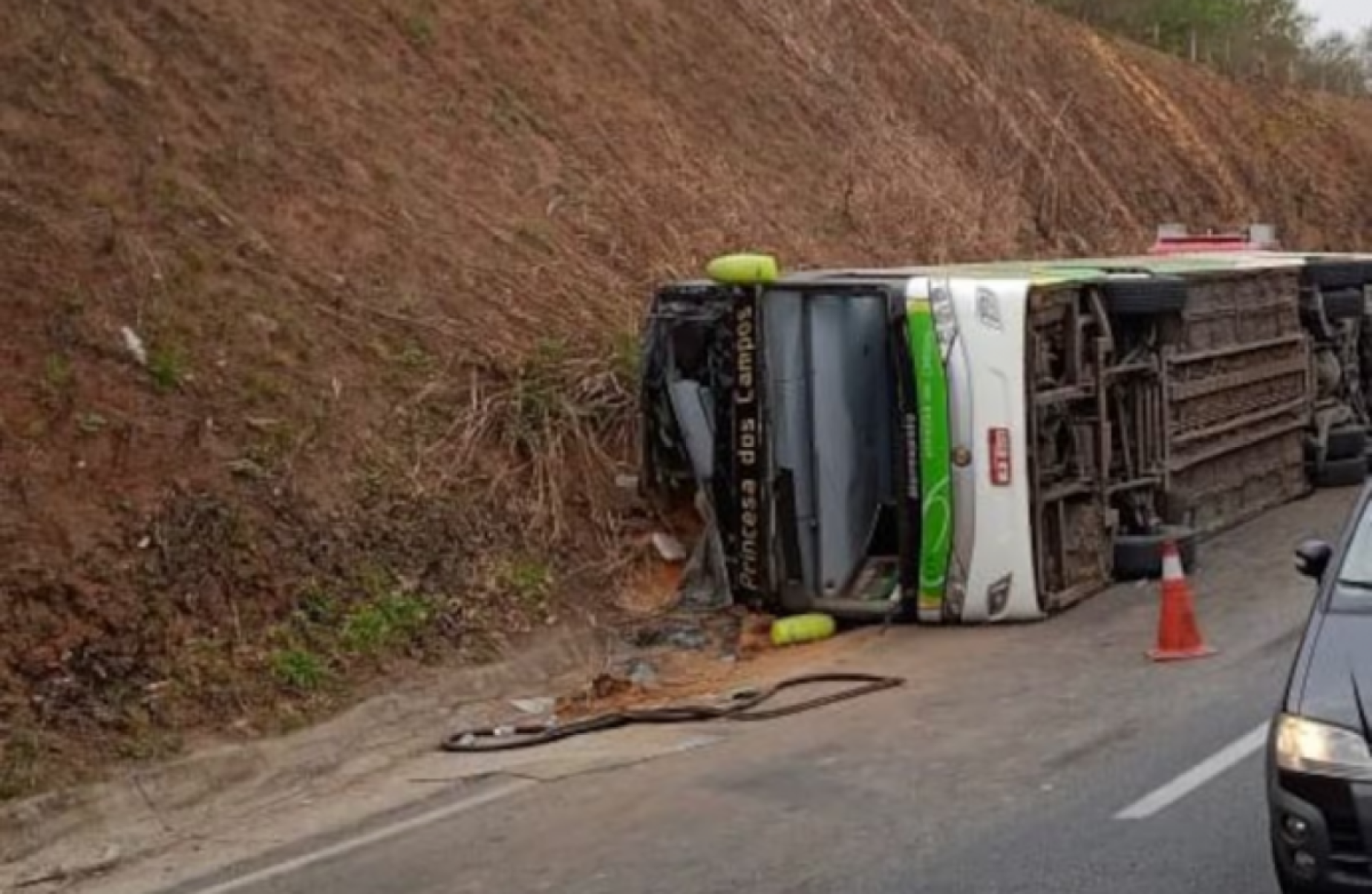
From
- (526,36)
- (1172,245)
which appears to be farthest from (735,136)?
(1172,245)

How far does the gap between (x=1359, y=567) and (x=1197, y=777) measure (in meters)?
1.75

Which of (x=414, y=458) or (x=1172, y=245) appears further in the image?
(x=1172, y=245)

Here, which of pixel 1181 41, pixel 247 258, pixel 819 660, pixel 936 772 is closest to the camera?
pixel 936 772

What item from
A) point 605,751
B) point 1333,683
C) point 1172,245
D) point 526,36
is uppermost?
point 526,36

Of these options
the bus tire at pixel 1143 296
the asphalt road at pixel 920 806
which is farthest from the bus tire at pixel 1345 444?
the asphalt road at pixel 920 806

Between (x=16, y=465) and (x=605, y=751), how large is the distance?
351cm

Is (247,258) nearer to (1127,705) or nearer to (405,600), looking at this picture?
(405,600)

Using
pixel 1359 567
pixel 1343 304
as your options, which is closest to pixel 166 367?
pixel 1359 567

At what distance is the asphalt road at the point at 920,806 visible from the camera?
6.85 metres

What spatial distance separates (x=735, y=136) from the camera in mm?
21062

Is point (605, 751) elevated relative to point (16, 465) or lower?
lower

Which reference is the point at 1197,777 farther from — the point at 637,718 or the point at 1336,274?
the point at 1336,274

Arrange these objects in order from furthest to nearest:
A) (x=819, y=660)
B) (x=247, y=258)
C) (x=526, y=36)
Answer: (x=526, y=36)
(x=247, y=258)
(x=819, y=660)

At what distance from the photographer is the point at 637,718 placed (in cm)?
1002
